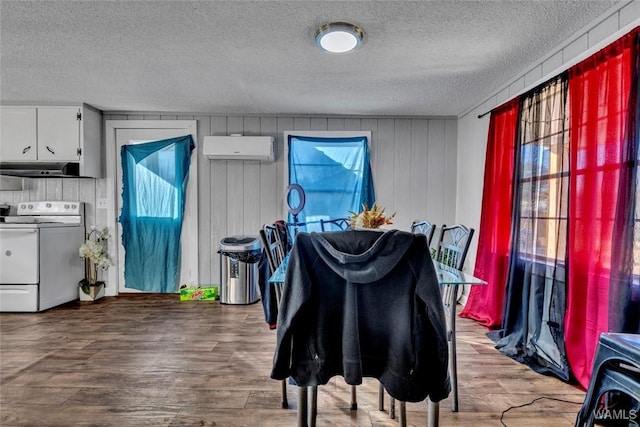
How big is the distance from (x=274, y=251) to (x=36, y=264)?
10.2ft

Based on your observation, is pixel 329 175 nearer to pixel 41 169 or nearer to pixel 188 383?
pixel 188 383

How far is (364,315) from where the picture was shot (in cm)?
123

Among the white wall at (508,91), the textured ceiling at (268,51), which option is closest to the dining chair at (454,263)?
the textured ceiling at (268,51)

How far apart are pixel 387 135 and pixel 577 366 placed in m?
2.94

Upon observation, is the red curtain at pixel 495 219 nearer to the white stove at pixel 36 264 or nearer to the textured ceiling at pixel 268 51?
the textured ceiling at pixel 268 51

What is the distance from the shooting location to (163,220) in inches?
158

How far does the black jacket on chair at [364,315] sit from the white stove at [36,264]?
3.50m

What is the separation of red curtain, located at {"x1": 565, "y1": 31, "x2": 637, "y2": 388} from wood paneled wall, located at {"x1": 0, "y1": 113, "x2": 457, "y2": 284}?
2.00 meters

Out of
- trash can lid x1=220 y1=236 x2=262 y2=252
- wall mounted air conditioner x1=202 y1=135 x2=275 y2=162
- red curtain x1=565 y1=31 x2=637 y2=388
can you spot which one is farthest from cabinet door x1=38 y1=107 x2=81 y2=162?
red curtain x1=565 y1=31 x2=637 y2=388

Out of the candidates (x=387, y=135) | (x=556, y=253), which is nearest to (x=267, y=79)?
(x=387, y=135)

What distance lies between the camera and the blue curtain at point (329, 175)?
404 centimetres

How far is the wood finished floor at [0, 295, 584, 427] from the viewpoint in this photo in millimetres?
1732

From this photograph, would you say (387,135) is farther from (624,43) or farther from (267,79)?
(624,43)

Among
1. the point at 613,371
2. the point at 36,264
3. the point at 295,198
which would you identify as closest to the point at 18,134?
the point at 36,264
